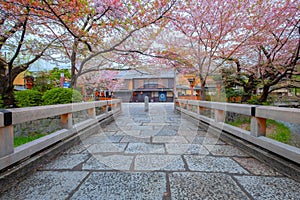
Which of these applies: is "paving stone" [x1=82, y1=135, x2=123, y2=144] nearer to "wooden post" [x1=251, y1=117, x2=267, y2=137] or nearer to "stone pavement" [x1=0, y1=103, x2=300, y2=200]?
"stone pavement" [x1=0, y1=103, x2=300, y2=200]

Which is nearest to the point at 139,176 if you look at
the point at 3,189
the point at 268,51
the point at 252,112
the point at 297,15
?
the point at 3,189

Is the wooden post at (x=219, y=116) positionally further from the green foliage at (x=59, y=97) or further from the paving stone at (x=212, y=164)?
the green foliage at (x=59, y=97)

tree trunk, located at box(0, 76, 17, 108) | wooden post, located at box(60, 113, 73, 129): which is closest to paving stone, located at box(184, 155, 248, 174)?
wooden post, located at box(60, 113, 73, 129)

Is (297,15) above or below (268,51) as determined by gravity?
above

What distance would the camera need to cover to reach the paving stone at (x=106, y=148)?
2050 millimetres

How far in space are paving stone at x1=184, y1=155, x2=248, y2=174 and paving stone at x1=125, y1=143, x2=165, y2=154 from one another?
1.29 feet

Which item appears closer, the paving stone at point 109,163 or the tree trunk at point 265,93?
the paving stone at point 109,163

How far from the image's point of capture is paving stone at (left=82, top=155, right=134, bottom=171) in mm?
1553

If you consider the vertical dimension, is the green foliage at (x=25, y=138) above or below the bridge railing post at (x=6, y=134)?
below

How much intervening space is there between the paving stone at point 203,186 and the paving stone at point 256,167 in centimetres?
32

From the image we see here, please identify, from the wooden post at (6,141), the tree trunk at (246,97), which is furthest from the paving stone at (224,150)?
the tree trunk at (246,97)

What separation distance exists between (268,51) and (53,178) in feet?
17.3

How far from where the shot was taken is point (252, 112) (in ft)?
5.82

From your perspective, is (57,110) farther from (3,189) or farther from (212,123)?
(212,123)
